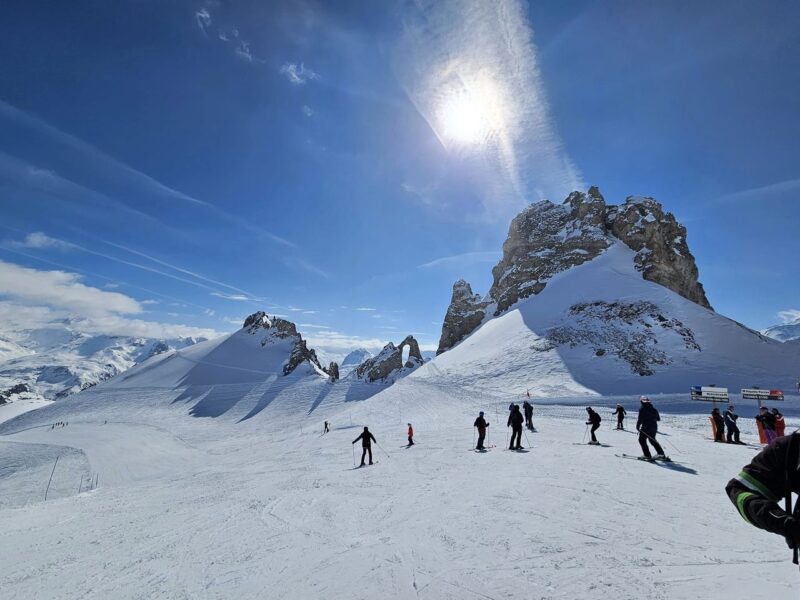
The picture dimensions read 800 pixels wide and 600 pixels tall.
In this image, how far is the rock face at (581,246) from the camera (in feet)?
226

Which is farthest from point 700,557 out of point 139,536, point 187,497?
point 187,497

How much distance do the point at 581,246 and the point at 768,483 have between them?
263 ft

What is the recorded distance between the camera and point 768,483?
270cm

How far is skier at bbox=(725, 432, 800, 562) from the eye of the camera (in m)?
2.54

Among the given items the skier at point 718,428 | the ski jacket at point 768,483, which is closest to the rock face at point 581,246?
the skier at point 718,428

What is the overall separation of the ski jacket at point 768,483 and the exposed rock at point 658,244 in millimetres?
72320

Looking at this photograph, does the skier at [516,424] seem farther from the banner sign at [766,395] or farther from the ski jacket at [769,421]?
the banner sign at [766,395]

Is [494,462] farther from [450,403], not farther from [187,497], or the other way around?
[450,403]

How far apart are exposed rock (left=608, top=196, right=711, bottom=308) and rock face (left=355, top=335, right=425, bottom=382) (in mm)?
52053

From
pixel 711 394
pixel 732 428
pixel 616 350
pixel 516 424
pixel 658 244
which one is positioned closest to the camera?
pixel 732 428

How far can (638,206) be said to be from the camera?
7394cm

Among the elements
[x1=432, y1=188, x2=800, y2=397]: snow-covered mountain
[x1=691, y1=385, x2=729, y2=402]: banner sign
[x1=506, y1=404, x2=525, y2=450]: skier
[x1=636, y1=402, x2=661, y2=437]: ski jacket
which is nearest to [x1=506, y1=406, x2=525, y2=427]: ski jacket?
[x1=506, y1=404, x2=525, y2=450]: skier

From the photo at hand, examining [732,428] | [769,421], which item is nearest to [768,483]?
[769,421]

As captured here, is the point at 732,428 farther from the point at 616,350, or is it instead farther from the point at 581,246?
the point at 581,246
